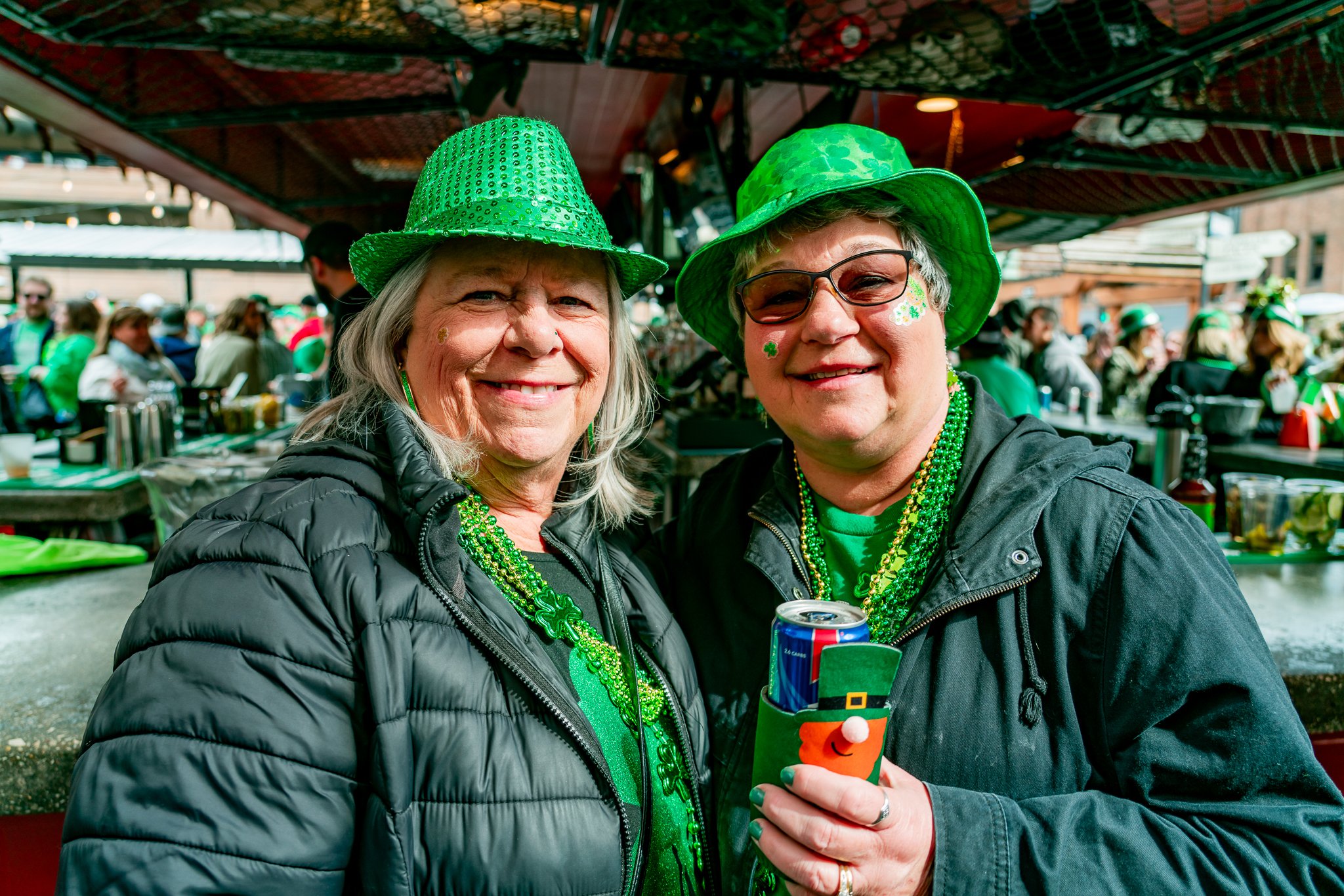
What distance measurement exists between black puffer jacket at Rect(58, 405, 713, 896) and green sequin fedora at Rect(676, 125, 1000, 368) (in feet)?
2.42

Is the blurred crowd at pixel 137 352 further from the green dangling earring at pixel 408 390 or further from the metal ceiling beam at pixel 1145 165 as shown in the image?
the metal ceiling beam at pixel 1145 165

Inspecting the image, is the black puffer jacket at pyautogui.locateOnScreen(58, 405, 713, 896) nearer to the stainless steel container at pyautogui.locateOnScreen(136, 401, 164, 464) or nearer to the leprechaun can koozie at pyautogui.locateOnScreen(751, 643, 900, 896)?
the leprechaun can koozie at pyautogui.locateOnScreen(751, 643, 900, 896)

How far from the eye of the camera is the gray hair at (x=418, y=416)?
145cm

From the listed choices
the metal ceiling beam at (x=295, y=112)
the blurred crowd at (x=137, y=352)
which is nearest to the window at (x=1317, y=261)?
the blurred crowd at (x=137, y=352)

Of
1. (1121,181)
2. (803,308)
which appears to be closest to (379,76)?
(803,308)

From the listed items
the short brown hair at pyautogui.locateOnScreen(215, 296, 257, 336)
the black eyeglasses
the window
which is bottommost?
the black eyeglasses

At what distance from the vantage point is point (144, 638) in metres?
1.05

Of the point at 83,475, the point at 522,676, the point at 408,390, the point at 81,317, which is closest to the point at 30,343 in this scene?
the point at 81,317

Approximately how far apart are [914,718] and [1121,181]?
4396 mm

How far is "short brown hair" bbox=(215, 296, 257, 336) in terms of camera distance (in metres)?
7.34

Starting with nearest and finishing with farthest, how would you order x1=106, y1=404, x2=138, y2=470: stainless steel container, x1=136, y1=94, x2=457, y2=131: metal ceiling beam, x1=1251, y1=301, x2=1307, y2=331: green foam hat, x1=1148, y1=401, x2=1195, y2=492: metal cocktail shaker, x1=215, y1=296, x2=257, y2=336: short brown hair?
x1=136, y1=94, x2=457, y2=131: metal ceiling beam, x1=1148, y1=401, x2=1195, y2=492: metal cocktail shaker, x1=106, y1=404, x2=138, y2=470: stainless steel container, x1=1251, y1=301, x2=1307, y2=331: green foam hat, x1=215, y1=296, x2=257, y2=336: short brown hair

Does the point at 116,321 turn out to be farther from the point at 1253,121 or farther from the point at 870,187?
the point at 1253,121

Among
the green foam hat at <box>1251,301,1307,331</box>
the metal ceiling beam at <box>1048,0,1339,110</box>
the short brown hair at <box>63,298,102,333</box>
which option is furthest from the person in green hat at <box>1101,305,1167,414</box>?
the short brown hair at <box>63,298,102,333</box>

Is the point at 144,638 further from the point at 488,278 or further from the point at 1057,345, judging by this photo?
the point at 1057,345
